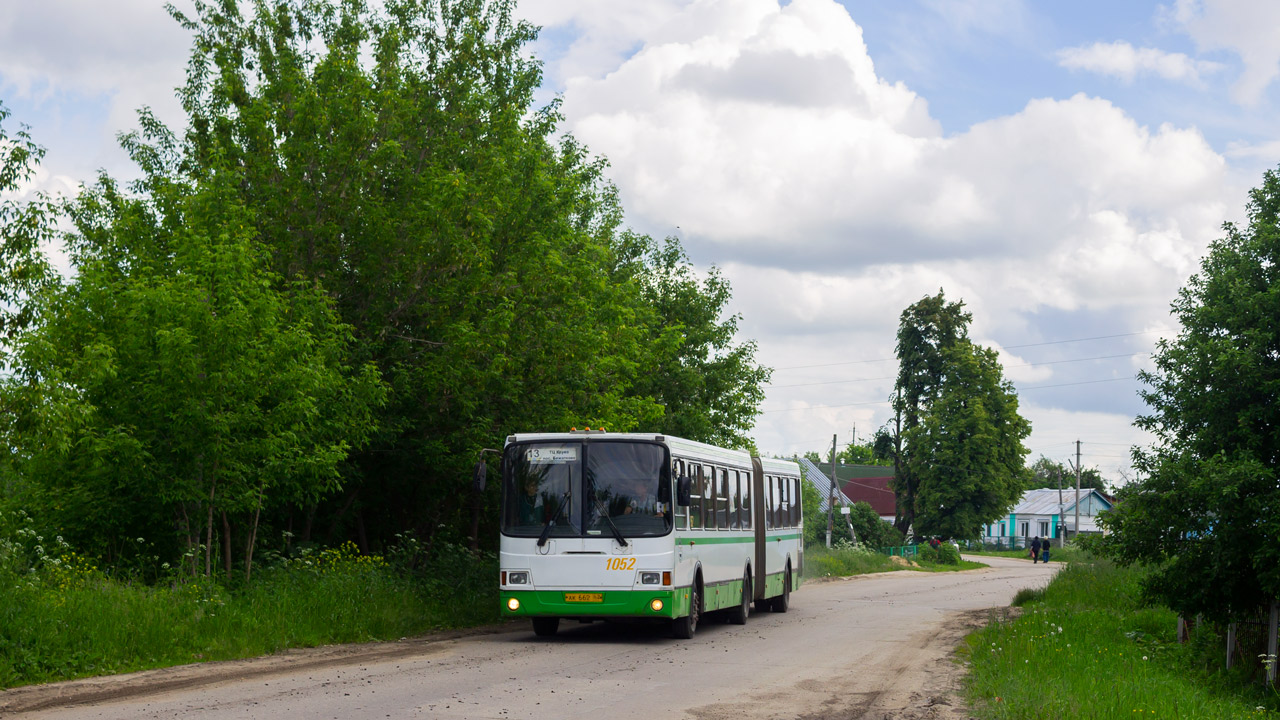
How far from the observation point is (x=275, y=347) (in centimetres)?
1680

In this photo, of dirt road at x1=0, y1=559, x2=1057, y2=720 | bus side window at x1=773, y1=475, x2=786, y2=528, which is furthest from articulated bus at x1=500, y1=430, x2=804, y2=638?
bus side window at x1=773, y1=475, x2=786, y2=528

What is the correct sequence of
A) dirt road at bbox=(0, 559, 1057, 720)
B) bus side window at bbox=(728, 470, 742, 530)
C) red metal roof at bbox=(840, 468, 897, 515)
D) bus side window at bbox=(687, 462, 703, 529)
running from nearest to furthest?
dirt road at bbox=(0, 559, 1057, 720), bus side window at bbox=(687, 462, 703, 529), bus side window at bbox=(728, 470, 742, 530), red metal roof at bbox=(840, 468, 897, 515)

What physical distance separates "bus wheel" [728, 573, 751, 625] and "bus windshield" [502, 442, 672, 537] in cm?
534

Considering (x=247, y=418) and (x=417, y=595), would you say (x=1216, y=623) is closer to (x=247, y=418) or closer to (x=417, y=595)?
(x=417, y=595)

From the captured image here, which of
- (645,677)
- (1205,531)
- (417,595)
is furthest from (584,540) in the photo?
(1205,531)

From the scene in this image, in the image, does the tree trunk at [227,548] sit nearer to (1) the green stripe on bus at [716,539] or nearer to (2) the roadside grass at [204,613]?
(2) the roadside grass at [204,613]

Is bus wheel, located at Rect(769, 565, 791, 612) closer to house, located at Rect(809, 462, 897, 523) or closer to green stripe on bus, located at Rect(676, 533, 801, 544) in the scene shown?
green stripe on bus, located at Rect(676, 533, 801, 544)

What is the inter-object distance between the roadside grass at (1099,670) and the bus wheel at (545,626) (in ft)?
19.7

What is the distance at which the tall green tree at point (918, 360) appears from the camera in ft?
255

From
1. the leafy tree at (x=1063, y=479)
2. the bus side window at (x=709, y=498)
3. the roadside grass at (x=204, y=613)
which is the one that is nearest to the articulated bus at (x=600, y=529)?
the bus side window at (x=709, y=498)

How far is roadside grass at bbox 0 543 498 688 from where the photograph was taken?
41.9 ft

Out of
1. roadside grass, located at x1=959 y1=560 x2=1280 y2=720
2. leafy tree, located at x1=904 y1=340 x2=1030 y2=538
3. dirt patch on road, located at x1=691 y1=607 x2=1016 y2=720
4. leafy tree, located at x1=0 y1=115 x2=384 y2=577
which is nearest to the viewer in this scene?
dirt patch on road, located at x1=691 y1=607 x2=1016 y2=720

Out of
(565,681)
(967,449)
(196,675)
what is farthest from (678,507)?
(967,449)

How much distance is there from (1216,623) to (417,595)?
12.4 m
